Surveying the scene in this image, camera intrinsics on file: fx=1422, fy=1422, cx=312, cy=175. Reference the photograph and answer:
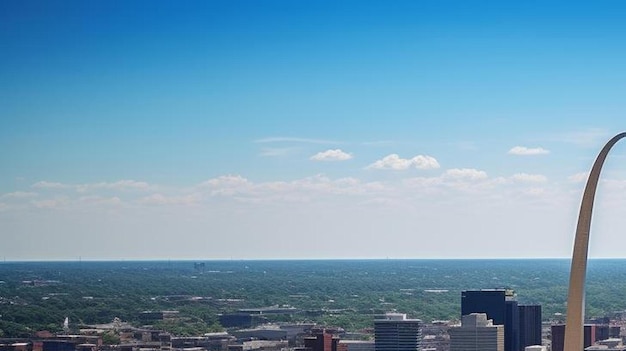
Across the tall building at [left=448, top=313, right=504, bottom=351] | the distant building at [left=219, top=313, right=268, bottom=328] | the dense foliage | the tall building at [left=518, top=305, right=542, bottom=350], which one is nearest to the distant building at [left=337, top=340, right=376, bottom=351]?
the tall building at [left=448, top=313, right=504, bottom=351]

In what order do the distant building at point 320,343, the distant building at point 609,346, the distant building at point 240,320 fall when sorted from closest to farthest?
the distant building at point 609,346, the distant building at point 320,343, the distant building at point 240,320

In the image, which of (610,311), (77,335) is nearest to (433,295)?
(610,311)

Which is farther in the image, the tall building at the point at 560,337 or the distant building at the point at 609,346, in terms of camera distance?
the tall building at the point at 560,337

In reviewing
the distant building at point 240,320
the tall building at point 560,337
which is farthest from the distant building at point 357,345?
the distant building at point 240,320

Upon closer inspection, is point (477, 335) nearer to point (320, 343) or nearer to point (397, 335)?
point (397, 335)

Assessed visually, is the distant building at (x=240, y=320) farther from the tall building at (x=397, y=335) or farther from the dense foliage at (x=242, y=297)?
the tall building at (x=397, y=335)

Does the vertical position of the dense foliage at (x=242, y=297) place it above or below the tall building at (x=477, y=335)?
above

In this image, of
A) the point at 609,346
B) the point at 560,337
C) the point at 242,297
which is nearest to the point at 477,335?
the point at 560,337
